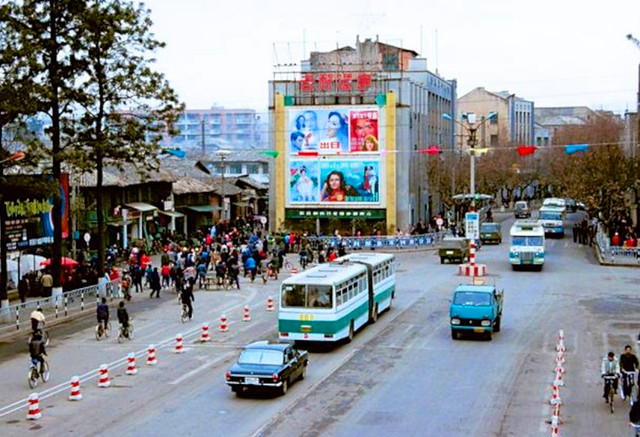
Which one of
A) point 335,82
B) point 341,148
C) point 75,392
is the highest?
point 335,82

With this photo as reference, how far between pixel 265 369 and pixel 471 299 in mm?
10639

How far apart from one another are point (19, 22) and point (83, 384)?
19.3 metres

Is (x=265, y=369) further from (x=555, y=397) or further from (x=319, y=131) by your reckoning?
(x=319, y=131)

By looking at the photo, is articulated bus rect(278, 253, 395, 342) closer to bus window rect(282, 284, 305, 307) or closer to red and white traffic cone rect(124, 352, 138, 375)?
bus window rect(282, 284, 305, 307)

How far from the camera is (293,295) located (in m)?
31.3

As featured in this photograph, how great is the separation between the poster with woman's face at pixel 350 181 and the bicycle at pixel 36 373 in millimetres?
49586

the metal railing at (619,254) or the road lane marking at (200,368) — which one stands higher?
the metal railing at (619,254)

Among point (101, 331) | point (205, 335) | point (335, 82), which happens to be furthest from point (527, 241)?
point (101, 331)

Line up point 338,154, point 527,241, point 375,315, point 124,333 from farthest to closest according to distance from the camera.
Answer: point 338,154 → point 527,241 → point 375,315 → point 124,333

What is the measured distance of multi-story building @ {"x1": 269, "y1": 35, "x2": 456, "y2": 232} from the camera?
75.5 meters

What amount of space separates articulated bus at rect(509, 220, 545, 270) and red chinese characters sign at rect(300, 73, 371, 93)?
73.7ft

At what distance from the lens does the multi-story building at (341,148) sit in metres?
75.5

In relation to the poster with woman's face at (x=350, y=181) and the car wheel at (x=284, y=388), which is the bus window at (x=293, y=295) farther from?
the poster with woman's face at (x=350, y=181)

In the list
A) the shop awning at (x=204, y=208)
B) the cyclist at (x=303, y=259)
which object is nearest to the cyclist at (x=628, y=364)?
the cyclist at (x=303, y=259)
